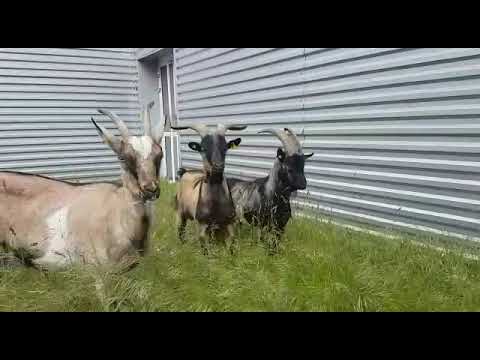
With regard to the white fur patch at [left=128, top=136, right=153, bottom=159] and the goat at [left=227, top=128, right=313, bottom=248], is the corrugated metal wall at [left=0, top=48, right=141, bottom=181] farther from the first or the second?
the white fur patch at [left=128, top=136, right=153, bottom=159]

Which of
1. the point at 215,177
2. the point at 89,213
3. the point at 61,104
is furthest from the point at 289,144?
the point at 61,104

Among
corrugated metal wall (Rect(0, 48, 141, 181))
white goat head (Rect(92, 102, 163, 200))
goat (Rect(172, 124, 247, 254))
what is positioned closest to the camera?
white goat head (Rect(92, 102, 163, 200))

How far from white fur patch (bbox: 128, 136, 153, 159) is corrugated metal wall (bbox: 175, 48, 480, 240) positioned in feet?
11.4

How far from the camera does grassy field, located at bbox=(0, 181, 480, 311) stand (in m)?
3.09

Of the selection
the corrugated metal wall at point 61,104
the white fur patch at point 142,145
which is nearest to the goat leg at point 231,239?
the white fur patch at point 142,145

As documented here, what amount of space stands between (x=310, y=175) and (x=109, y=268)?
166 inches

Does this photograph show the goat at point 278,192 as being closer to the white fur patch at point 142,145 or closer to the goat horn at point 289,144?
the goat horn at point 289,144

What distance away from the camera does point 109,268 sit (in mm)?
3125

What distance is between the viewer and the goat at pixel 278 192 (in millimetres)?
4406

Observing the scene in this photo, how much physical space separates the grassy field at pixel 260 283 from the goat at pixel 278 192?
0.39 meters

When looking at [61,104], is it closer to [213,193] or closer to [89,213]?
[213,193]

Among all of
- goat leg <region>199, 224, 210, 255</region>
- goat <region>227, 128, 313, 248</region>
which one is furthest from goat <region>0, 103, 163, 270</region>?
goat <region>227, 128, 313, 248</region>
